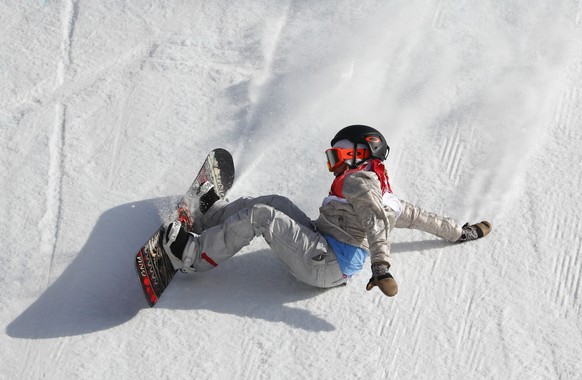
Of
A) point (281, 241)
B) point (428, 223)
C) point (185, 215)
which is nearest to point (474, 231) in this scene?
point (428, 223)

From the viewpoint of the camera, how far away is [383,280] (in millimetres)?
4719

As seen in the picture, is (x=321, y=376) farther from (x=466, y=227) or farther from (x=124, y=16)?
(x=124, y=16)

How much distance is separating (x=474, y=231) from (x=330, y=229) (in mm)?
990

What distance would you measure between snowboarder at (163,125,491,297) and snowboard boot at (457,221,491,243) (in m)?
0.53

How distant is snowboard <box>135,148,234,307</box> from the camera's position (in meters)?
5.10

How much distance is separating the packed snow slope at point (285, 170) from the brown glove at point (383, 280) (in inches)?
18.4

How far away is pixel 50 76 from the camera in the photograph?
685 centimetres

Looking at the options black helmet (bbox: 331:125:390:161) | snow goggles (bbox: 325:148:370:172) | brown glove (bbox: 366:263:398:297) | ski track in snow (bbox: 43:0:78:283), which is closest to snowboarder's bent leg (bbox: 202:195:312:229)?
snow goggles (bbox: 325:148:370:172)

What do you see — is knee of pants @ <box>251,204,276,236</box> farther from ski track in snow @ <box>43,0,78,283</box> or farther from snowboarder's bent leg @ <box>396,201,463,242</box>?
ski track in snow @ <box>43,0,78,283</box>

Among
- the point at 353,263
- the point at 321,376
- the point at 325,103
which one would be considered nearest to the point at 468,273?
the point at 353,263

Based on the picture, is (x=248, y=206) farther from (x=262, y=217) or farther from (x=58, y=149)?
(x=58, y=149)

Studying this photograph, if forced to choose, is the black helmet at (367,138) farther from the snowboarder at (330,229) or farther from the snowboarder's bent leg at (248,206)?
the snowboarder's bent leg at (248,206)

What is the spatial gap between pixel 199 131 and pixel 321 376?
2223 mm

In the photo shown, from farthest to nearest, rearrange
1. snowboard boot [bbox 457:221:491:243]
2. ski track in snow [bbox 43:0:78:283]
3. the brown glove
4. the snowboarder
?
ski track in snow [bbox 43:0:78:283], snowboard boot [bbox 457:221:491:243], the snowboarder, the brown glove
